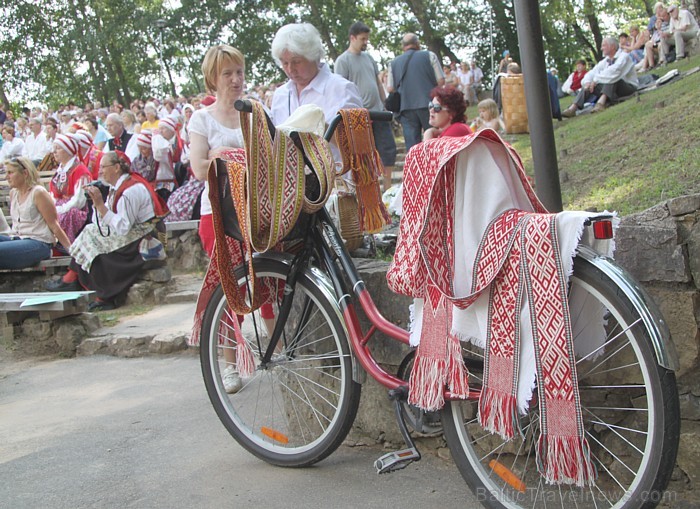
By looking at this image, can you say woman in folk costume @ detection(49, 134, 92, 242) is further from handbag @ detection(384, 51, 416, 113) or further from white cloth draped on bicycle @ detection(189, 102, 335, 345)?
white cloth draped on bicycle @ detection(189, 102, 335, 345)

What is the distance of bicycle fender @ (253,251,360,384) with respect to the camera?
10.2 feet

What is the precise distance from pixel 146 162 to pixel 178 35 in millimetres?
26625

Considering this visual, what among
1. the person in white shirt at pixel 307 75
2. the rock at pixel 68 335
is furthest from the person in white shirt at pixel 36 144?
the person in white shirt at pixel 307 75

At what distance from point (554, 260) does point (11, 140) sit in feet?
55.7

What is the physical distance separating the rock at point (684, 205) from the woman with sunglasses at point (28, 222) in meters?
6.82

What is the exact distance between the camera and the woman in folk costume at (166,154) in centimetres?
1007

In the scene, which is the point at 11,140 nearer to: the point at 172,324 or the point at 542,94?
the point at 172,324

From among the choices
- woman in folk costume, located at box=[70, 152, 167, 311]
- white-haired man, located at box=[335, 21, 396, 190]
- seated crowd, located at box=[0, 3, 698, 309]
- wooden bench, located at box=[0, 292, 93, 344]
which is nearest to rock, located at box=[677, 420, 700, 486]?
seated crowd, located at box=[0, 3, 698, 309]

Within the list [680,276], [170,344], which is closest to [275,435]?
[680,276]

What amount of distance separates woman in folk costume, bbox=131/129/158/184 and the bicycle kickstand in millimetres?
7951

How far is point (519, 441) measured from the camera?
9.65ft

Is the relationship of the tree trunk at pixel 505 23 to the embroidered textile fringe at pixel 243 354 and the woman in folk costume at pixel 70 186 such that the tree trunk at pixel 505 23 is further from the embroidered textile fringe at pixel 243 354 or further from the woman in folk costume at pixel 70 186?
the embroidered textile fringe at pixel 243 354

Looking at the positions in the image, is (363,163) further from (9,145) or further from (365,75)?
(9,145)

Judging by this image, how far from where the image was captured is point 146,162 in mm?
10352
